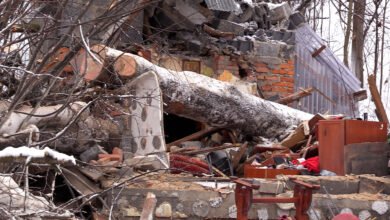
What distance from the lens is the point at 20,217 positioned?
315cm

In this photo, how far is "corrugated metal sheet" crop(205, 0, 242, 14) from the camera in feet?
30.2

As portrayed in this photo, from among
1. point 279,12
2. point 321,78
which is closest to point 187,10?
point 279,12

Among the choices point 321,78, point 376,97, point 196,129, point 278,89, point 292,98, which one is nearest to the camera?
point 376,97

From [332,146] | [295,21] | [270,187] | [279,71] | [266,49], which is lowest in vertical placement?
[270,187]

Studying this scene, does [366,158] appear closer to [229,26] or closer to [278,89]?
[278,89]

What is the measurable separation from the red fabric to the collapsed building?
0.6 inches

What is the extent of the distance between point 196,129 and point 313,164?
2309 millimetres

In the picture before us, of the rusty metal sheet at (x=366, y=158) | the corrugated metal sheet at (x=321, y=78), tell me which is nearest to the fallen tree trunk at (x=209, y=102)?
the rusty metal sheet at (x=366, y=158)

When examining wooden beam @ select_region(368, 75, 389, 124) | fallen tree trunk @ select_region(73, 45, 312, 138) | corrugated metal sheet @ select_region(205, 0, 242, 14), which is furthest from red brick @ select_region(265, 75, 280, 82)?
wooden beam @ select_region(368, 75, 389, 124)

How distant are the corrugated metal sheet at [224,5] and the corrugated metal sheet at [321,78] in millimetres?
1448

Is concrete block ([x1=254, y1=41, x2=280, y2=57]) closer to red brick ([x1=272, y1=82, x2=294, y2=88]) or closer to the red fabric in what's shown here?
red brick ([x1=272, y1=82, x2=294, y2=88])

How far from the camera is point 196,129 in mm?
8430

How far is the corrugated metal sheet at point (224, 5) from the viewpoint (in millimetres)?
9195

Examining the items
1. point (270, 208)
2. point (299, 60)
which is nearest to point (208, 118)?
point (270, 208)
